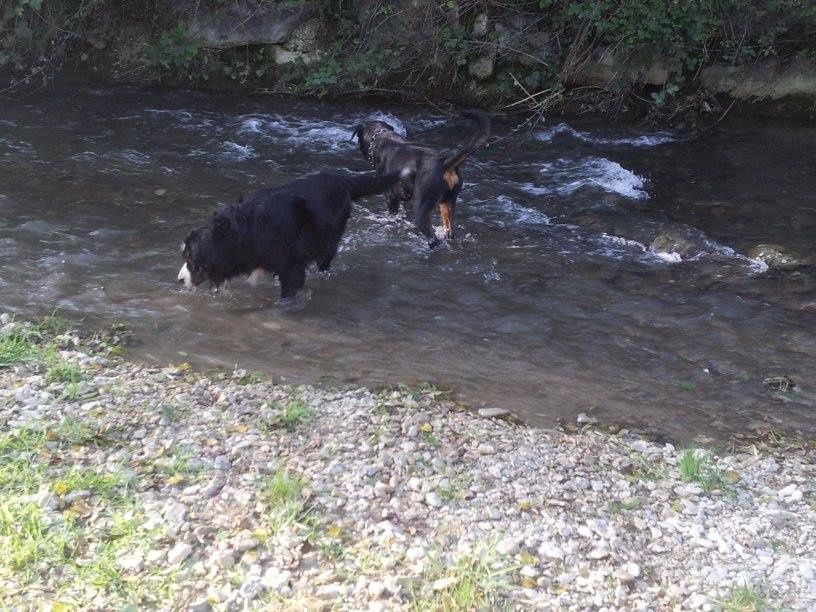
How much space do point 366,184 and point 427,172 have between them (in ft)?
2.53

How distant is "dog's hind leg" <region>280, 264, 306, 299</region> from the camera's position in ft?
22.0

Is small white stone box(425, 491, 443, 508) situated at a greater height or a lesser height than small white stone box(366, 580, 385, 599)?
lesser

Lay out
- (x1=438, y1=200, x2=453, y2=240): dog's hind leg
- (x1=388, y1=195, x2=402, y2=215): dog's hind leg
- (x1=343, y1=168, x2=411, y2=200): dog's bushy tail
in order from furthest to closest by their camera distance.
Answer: (x1=388, y1=195, x2=402, y2=215): dog's hind leg, (x1=438, y1=200, x2=453, y2=240): dog's hind leg, (x1=343, y1=168, x2=411, y2=200): dog's bushy tail

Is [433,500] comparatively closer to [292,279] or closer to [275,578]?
[275,578]

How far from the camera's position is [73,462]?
4.23 meters

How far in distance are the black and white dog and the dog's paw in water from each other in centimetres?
4

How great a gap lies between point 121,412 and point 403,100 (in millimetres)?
8358

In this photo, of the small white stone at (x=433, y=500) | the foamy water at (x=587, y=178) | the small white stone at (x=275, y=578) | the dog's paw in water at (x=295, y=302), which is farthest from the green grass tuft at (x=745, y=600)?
the foamy water at (x=587, y=178)

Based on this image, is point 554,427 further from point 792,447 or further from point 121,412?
point 121,412

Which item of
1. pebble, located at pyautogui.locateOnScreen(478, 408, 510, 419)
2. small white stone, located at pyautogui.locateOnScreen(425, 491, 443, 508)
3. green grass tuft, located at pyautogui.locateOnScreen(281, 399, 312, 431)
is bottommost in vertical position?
pebble, located at pyautogui.locateOnScreen(478, 408, 510, 419)

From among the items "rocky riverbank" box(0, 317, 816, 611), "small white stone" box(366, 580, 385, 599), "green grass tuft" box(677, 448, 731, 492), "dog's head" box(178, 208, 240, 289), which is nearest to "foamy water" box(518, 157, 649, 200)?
"dog's head" box(178, 208, 240, 289)

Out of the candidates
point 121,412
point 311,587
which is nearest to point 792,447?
point 311,587

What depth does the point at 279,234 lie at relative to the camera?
6.53m

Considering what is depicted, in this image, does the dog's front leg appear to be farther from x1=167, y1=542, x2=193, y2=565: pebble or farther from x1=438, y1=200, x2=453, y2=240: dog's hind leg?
x1=167, y1=542, x2=193, y2=565: pebble
